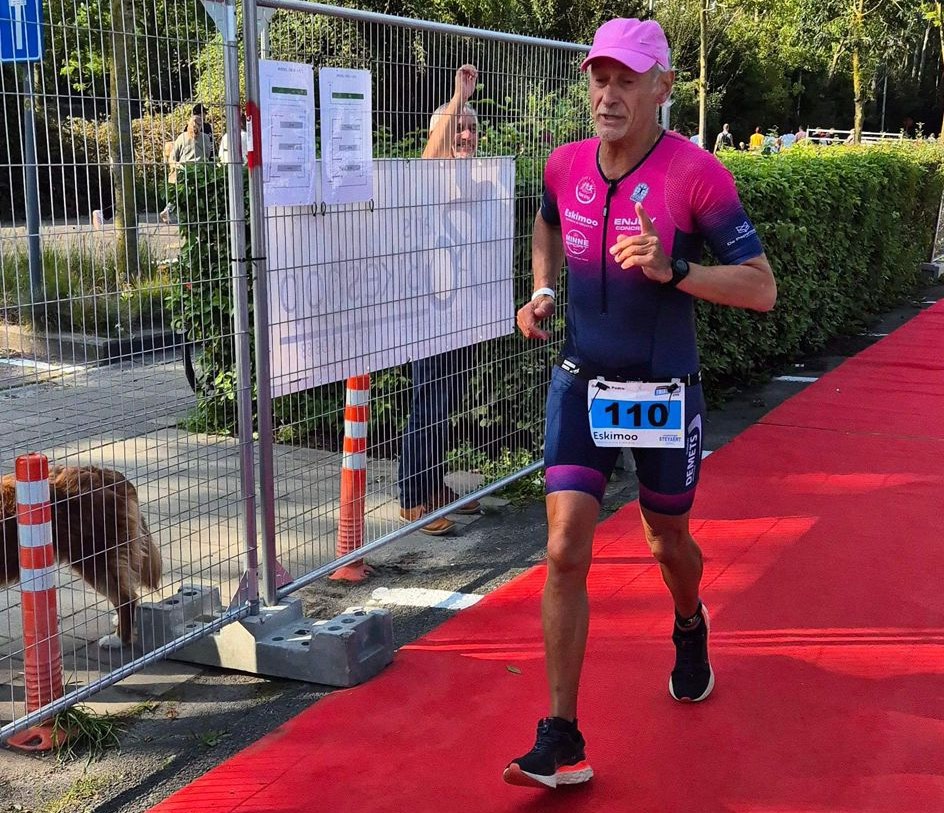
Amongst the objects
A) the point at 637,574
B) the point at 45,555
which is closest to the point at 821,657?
the point at 637,574

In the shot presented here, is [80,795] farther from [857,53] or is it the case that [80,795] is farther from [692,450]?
[857,53]

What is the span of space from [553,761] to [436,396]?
8.36 feet

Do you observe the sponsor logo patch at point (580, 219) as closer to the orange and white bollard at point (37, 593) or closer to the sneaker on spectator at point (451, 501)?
the orange and white bollard at point (37, 593)

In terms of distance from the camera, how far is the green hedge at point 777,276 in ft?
14.1

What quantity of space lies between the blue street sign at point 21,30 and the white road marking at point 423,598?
2915 mm

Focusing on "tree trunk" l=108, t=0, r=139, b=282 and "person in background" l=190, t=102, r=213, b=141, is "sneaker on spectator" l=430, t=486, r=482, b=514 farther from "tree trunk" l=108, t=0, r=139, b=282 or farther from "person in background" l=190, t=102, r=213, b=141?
"tree trunk" l=108, t=0, r=139, b=282

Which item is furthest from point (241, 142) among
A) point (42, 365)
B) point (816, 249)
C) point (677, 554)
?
point (816, 249)

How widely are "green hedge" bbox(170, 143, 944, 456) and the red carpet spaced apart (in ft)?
3.59

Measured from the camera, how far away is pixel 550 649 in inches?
137

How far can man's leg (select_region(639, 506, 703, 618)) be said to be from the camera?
381cm

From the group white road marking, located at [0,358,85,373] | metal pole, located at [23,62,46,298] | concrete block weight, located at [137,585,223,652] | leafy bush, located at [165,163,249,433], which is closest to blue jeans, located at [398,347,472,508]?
leafy bush, located at [165,163,249,433]

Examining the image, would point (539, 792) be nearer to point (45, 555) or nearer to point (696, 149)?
point (45, 555)

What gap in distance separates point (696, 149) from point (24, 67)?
2084 millimetres

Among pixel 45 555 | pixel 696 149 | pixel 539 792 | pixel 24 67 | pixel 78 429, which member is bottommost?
pixel 539 792
